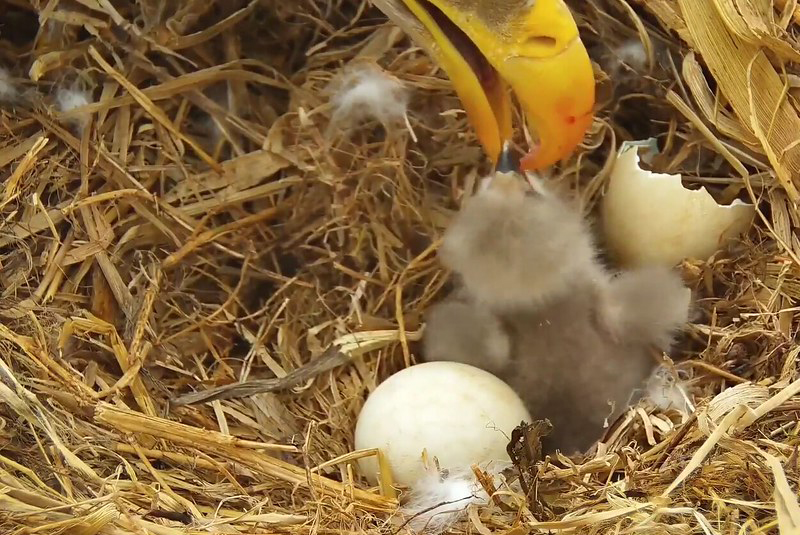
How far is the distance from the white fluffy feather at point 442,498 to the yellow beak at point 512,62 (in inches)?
18.2

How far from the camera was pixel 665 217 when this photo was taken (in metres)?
1.19

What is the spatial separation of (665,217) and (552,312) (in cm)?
21

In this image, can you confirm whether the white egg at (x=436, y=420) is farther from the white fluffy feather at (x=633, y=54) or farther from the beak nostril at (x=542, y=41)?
the white fluffy feather at (x=633, y=54)

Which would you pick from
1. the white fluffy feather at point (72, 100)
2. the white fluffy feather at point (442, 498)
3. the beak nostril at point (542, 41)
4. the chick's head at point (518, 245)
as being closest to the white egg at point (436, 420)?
the white fluffy feather at point (442, 498)

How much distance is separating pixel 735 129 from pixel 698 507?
60 centimetres

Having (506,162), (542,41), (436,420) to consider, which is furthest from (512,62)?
(436,420)

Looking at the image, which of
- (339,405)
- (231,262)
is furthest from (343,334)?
(231,262)

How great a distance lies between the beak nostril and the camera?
109cm

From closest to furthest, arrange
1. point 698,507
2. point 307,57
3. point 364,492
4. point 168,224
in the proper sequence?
point 698,507, point 364,492, point 168,224, point 307,57

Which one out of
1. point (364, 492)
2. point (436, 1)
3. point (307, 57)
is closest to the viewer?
point (364, 492)

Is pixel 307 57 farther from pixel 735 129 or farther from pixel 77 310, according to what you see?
pixel 735 129

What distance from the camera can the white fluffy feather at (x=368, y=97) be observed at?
1.46 m

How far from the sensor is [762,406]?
3.05 feet

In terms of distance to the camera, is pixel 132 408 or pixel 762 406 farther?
pixel 132 408
